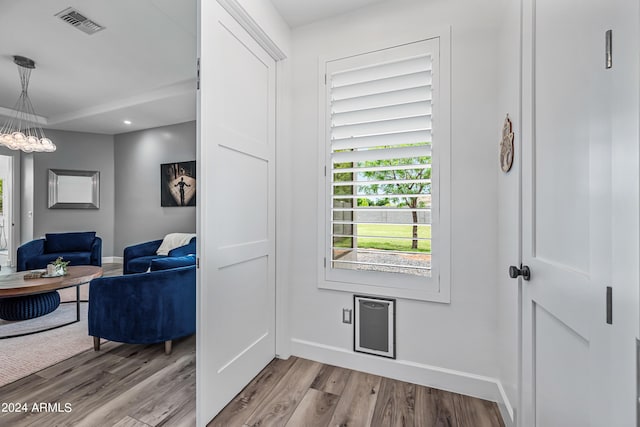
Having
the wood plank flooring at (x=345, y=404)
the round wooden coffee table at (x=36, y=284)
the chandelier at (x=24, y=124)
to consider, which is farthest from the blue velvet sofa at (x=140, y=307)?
the chandelier at (x=24, y=124)

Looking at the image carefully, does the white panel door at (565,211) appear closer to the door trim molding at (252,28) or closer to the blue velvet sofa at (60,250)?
the door trim molding at (252,28)

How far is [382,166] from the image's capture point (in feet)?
6.31

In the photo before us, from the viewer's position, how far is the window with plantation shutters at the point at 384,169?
5.95 ft

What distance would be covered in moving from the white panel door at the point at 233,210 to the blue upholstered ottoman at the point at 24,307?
233 centimetres

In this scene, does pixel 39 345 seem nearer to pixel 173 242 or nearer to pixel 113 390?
pixel 113 390

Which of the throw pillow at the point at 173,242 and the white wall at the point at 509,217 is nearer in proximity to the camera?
the white wall at the point at 509,217

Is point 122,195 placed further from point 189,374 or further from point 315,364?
point 315,364

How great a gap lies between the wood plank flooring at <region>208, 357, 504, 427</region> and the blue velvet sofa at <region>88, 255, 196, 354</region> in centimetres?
83

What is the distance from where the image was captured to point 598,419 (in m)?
0.65

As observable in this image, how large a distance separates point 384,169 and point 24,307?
11.1 ft

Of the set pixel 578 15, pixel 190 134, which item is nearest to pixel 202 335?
pixel 578 15

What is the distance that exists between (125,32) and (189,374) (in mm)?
3155

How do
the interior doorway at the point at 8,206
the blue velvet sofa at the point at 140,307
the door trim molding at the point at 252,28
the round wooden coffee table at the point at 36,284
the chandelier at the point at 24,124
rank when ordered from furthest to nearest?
the interior doorway at the point at 8,206
the chandelier at the point at 24,124
the round wooden coffee table at the point at 36,284
the blue velvet sofa at the point at 140,307
the door trim molding at the point at 252,28

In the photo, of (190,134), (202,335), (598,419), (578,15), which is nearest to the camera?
(598,419)
